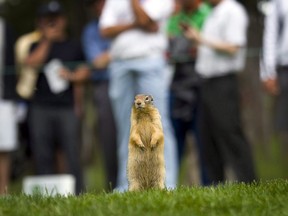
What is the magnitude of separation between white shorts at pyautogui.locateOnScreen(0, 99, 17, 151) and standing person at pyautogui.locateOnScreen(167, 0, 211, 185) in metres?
2.16

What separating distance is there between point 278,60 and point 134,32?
5.26ft

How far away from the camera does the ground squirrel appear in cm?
829

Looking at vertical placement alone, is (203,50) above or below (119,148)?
above

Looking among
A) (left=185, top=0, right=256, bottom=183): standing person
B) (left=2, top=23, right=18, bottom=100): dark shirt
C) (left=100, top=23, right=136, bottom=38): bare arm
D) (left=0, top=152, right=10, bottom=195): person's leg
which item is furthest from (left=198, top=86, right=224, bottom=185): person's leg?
(left=0, top=152, right=10, bottom=195): person's leg

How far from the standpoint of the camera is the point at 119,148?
13.9m

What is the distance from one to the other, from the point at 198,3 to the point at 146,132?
5.48m

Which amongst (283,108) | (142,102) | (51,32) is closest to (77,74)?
Answer: (51,32)

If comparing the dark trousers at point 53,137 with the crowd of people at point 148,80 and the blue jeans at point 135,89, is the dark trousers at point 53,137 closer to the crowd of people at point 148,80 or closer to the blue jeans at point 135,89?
the crowd of people at point 148,80

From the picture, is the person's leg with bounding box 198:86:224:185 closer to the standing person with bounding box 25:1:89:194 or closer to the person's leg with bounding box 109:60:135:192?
the person's leg with bounding box 109:60:135:192

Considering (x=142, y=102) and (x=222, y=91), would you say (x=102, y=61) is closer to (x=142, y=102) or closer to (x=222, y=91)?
(x=222, y=91)

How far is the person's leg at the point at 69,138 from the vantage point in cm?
1449

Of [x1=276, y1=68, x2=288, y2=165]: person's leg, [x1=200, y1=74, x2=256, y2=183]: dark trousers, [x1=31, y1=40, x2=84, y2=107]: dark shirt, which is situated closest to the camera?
[x1=276, y1=68, x2=288, y2=165]: person's leg

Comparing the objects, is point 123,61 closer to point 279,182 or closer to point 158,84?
point 158,84

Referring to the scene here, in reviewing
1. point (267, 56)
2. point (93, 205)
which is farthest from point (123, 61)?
point (93, 205)
